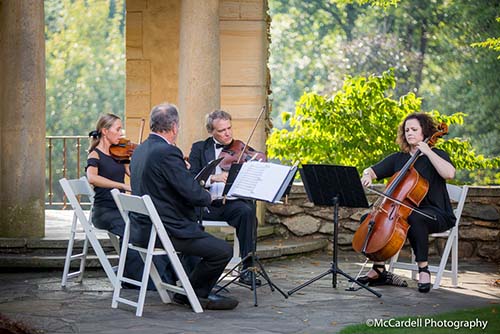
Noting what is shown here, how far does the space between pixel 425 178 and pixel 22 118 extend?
3.72 meters

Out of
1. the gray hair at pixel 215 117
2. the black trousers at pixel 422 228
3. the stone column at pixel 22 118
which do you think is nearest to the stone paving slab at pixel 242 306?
the black trousers at pixel 422 228

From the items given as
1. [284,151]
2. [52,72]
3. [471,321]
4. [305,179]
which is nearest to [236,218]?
[305,179]

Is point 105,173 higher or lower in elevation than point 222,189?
higher

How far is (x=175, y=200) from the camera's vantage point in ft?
24.0

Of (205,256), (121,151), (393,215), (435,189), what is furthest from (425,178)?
(121,151)

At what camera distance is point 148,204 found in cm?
699

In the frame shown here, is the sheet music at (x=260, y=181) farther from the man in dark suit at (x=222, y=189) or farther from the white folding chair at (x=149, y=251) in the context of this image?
the white folding chair at (x=149, y=251)

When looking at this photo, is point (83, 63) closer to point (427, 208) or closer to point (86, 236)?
point (86, 236)

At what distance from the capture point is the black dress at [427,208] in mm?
8422

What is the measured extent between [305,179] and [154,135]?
140 centimetres

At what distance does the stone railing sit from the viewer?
10.9 metres

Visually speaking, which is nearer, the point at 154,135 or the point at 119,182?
the point at 154,135

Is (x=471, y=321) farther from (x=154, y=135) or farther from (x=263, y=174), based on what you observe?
(x=154, y=135)

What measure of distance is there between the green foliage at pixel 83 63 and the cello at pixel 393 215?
27808 mm
